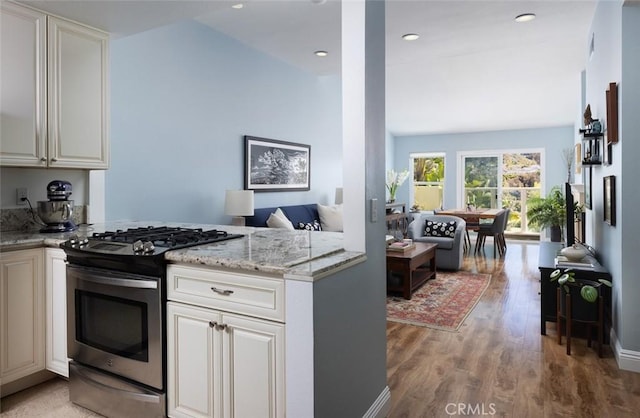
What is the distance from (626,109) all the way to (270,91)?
3795mm

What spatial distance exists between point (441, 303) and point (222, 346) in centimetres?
306

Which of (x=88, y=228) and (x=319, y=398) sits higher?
(x=88, y=228)

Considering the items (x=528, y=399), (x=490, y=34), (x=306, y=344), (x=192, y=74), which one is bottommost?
(x=528, y=399)

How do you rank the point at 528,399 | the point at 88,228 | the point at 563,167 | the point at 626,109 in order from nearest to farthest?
the point at 528,399, the point at 626,109, the point at 88,228, the point at 563,167

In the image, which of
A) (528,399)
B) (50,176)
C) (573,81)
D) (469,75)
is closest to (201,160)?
(50,176)

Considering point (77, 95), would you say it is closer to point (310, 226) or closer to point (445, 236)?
point (310, 226)

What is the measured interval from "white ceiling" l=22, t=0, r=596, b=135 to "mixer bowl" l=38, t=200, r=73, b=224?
1.22 m

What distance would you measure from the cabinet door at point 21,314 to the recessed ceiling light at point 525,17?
425 cm

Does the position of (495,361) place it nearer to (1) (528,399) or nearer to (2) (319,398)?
(1) (528,399)

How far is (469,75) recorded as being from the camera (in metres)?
5.94

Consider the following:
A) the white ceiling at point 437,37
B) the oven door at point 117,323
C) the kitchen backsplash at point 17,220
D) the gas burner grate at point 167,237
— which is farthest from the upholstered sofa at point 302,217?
the oven door at point 117,323

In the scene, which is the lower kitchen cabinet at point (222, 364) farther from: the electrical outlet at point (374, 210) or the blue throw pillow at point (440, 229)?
the blue throw pillow at point (440, 229)

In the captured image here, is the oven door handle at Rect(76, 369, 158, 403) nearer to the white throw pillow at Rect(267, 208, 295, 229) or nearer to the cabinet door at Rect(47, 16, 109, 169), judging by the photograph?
the cabinet door at Rect(47, 16, 109, 169)

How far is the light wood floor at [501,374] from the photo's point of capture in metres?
2.31
